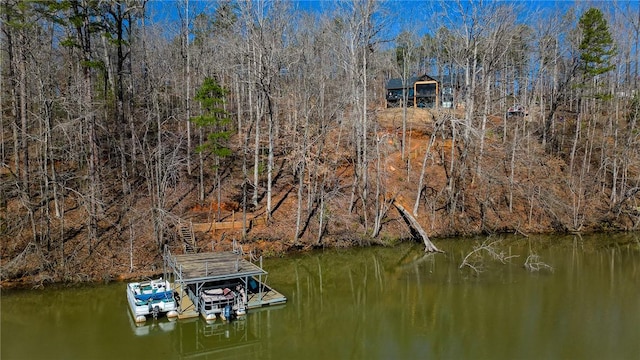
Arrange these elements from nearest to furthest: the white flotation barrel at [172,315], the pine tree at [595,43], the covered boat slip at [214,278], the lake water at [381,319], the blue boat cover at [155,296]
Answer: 1. the lake water at [381,319]
2. the white flotation barrel at [172,315]
3. the blue boat cover at [155,296]
4. the covered boat slip at [214,278]
5. the pine tree at [595,43]

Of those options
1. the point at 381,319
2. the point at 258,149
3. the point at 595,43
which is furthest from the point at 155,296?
the point at 595,43

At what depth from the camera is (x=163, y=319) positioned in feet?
47.7

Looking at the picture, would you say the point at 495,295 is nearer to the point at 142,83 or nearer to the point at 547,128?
the point at 547,128

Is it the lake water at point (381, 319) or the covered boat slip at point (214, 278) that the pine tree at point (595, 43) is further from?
the covered boat slip at point (214, 278)

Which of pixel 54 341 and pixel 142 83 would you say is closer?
pixel 54 341

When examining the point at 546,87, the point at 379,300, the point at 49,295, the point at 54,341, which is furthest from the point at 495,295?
the point at 546,87

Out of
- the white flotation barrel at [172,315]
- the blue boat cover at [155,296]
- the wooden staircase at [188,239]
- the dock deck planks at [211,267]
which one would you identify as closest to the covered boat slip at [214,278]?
the dock deck planks at [211,267]

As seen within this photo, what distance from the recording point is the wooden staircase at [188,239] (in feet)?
66.9

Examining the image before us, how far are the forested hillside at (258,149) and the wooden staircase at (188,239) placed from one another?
0.34 metres

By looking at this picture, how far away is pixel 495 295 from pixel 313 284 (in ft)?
24.0

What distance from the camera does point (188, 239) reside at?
2120cm

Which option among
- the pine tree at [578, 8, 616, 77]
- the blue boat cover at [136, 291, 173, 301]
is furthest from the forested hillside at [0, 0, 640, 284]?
the blue boat cover at [136, 291, 173, 301]

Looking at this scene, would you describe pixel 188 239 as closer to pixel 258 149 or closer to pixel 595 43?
A: pixel 258 149

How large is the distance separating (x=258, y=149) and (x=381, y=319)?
14.5 metres
